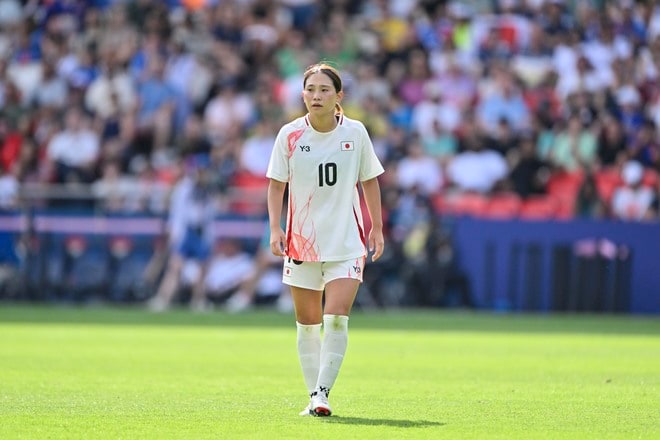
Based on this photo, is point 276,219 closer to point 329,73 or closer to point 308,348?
point 308,348

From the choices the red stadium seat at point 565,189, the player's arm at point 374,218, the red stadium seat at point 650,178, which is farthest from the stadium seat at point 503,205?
the player's arm at point 374,218

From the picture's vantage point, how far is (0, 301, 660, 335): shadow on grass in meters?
19.4

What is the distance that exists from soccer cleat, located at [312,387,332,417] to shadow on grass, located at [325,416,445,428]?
87mm

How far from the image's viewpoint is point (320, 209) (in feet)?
29.6

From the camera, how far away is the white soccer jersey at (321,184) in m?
8.99

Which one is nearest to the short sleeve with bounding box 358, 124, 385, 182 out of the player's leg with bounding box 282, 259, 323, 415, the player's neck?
the player's neck

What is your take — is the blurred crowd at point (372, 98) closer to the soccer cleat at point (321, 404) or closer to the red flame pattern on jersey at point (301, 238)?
the red flame pattern on jersey at point (301, 238)

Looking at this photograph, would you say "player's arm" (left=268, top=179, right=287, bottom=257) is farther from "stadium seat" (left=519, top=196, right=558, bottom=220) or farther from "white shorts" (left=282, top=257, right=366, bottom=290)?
"stadium seat" (left=519, top=196, right=558, bottom=220)

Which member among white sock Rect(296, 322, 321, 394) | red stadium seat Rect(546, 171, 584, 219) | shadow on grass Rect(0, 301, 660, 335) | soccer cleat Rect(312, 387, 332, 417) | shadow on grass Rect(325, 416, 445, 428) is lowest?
shadow on grass Rect(0, 301, 660, 335)

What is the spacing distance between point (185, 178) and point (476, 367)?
11354mm

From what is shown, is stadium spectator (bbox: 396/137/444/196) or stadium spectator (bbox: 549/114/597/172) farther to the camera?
stadium spectator (bbox: 549/114/597/172)

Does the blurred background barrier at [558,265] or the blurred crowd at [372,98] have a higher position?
the blurred crowd at [372,98]

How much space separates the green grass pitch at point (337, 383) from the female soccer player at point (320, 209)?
0.74 meters

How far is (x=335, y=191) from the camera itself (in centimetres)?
903
